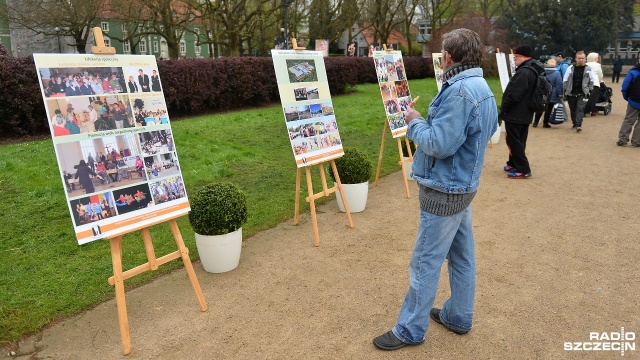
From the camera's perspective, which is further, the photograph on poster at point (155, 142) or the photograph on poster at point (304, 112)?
the photograph on poster at point (304, 112)

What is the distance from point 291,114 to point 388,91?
6.87 feet

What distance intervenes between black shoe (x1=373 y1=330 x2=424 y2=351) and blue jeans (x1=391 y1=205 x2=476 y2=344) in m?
0.03

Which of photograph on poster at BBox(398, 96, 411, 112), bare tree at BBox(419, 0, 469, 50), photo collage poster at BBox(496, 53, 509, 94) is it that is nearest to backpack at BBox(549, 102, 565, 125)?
photo collage poster at BBox(496, 53, 509, 94)

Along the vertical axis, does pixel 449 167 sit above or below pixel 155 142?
below

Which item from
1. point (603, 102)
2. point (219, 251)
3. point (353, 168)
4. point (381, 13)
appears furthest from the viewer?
point (381, 13)

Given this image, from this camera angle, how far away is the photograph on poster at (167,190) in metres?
3.25

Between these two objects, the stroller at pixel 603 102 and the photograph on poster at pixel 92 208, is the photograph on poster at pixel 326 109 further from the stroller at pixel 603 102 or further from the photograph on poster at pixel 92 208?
the stroller at pixel 603 102

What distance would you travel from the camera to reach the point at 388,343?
294 cm

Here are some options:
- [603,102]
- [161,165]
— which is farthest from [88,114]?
[603,102]

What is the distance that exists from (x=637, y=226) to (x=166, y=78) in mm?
10419

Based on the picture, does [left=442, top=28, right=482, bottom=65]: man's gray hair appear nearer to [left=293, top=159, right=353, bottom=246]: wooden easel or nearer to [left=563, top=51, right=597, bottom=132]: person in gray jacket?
[left=293, top=159, right=353, bottom=246]: wooden easel

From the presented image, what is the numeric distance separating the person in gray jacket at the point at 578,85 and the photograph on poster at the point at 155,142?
1082 centimetres

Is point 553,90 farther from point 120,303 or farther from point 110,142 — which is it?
point 120,303
